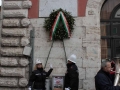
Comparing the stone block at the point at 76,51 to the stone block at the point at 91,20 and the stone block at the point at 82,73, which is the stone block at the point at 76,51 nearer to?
the stone block at the point at 82,73

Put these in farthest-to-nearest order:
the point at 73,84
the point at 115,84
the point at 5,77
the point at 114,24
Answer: the point at 114,24
the point at 5,77
the point at 73,84
the point at 115,84

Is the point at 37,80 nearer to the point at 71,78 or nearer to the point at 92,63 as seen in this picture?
the point at 71,78

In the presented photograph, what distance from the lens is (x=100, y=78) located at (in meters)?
4.00

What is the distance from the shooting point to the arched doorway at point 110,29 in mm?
7680

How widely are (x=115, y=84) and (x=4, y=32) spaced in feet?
15.0

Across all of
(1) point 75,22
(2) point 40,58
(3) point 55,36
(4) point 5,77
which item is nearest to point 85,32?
(1) point 75,22

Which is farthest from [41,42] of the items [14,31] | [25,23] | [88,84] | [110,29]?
[110,29]

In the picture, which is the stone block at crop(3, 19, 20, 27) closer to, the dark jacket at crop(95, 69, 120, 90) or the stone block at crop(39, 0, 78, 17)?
the stone block at crop(39, 0, 78, 17)

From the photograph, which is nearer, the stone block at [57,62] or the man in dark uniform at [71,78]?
the man in dark uniform at [71,78]

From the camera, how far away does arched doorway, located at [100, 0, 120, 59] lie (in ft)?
25.2

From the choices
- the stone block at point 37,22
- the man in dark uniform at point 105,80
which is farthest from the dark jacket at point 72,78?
the stone block at point 37,22

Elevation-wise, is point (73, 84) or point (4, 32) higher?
point (4, 32)

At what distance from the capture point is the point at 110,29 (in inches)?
306

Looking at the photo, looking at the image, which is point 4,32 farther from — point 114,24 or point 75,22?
point 114,24
